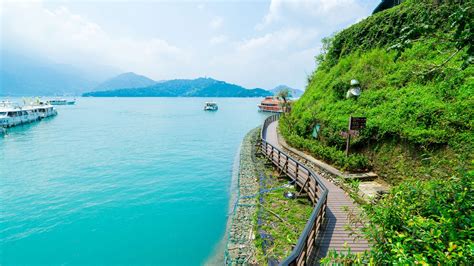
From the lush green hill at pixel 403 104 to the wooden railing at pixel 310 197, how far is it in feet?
8.04

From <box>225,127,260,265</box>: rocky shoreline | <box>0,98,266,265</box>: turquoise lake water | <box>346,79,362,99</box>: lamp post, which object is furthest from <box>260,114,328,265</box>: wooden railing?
<box>346,79,362,99</box>: lamp post

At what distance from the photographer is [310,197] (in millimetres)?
11688

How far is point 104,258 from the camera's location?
10.7 m

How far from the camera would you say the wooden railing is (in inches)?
232

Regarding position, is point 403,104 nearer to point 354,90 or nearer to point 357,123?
point 357,123

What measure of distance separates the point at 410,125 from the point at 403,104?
1700 mm

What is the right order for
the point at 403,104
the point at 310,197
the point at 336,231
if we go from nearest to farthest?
1. the point at 336,231
2. the point at 310,197
3. the point at 403,104

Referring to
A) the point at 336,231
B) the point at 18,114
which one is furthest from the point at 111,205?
the point at 18,114

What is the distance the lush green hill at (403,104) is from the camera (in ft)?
24.6

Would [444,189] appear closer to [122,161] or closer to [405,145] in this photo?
[405,145]

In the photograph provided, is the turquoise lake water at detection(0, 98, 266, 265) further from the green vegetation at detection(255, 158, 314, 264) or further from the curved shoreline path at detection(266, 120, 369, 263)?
the curved shoreline path at detection(266, 120, 369, 263)

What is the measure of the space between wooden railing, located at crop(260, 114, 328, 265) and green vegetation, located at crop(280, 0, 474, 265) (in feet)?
3.39

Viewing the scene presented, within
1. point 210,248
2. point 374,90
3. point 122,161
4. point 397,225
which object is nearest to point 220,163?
point 122,161

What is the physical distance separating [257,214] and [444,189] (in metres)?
8.39
